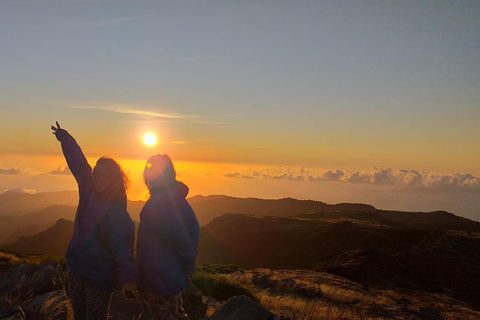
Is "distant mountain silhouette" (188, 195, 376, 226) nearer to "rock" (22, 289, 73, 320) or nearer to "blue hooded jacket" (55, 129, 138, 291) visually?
"rock" (22, 289, 73, 320)

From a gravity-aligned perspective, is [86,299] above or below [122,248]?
below

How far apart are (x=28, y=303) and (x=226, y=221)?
223ft

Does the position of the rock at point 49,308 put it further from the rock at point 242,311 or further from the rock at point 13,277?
the rock at point 242,311

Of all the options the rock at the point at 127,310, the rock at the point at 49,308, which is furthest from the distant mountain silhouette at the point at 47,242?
the rock at the point at 49,308

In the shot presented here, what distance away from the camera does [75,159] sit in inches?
169

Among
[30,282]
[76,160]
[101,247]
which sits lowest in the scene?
[30,282]

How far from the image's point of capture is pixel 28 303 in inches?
217

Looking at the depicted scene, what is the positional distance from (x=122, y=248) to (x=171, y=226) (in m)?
0.53

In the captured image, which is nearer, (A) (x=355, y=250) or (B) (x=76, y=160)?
(B) (x=76, y=160)

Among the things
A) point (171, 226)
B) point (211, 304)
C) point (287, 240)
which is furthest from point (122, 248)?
point (287, 240)

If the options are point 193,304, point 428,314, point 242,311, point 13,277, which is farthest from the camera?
point 428,314

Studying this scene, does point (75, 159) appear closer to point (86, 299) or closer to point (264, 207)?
point (86, 299)

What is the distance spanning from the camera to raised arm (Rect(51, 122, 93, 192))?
4113 millimetres

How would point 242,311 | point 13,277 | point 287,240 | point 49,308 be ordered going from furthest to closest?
point 287,240
point 13,277
point 242,311
point 49,308
